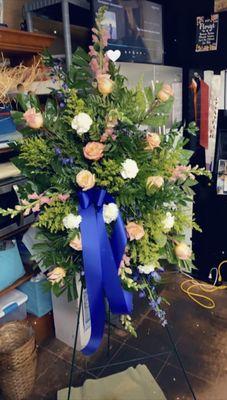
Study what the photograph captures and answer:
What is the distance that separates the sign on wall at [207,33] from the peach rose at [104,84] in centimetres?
147

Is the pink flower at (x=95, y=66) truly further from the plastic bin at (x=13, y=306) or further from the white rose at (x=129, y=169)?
the plastic bin at (x=13, y=306)

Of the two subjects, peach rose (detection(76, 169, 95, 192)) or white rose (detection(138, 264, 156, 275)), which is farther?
white rose (detection(138, 264, 156, 275))

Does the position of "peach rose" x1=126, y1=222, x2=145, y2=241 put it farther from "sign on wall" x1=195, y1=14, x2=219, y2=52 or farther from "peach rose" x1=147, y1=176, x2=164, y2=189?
"sign on wall" x1=195, y1=14, x2=219, y2=52

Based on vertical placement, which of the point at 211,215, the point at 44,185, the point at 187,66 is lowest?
the point at 211,215

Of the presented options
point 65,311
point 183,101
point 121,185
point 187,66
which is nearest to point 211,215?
point 183,101

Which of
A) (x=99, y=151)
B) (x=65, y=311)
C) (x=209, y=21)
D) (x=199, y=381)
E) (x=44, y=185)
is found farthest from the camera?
(x=209, y=21)

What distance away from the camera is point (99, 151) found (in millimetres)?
928

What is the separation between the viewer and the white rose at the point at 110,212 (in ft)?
3.22

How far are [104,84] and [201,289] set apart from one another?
193cm

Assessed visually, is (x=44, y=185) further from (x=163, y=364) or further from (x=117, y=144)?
(x=163, y=364)

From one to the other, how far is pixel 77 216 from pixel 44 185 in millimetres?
172

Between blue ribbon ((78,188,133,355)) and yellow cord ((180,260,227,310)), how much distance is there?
135 centimetres

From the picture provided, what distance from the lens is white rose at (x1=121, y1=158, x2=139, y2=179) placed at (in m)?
0.94

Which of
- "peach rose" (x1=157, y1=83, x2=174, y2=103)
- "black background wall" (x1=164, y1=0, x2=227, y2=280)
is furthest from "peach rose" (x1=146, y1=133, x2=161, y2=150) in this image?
"black background wall" (x1=164, y1=0, x2=227, y2=280)
